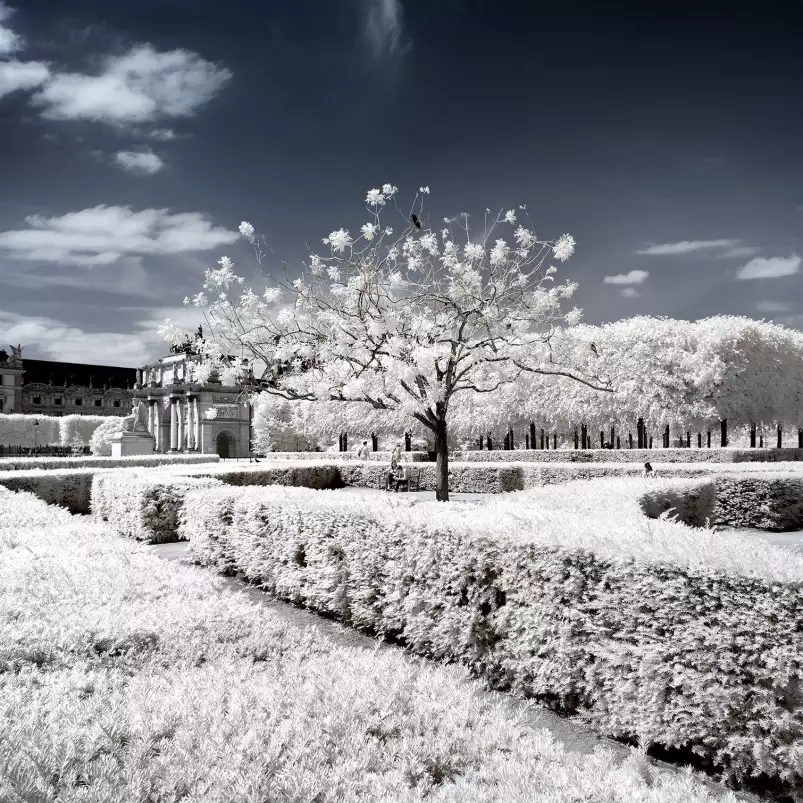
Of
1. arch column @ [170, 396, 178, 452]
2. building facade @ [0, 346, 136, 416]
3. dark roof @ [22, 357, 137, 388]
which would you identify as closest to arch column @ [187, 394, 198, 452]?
arch column @ [170, 396, 178, 452]

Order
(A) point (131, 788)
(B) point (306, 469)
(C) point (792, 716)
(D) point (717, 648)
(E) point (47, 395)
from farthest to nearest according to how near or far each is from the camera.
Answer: (E) point (47, 395)
(B) point (306, 469)
(D) point (717, 648)
(C) point (792, 716)
(A) point (131, 788)

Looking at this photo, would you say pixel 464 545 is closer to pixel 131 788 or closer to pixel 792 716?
pixel 792 716

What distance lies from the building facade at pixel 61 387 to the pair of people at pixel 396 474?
11727 cm

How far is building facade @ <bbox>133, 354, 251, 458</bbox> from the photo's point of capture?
295 feet

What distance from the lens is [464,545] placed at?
615 cm

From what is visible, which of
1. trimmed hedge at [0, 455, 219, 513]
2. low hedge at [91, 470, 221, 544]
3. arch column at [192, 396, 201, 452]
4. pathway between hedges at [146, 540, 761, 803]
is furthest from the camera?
arch column at [192, 396, 201, 452]

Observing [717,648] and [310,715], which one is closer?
[310,715]

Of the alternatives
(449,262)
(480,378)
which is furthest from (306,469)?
(449,262)

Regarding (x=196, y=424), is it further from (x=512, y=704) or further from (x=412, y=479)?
(x=512, y=704)

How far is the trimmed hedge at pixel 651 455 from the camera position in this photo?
3375 cm

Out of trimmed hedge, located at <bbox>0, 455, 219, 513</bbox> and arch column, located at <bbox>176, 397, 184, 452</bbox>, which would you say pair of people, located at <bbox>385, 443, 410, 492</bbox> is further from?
arch column, located at <bbox>176, 397, 184, 452</bbox>

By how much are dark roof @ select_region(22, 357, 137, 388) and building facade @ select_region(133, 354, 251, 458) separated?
2283cm

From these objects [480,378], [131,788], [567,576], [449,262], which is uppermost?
[449,262]

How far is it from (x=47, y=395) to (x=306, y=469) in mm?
123426
